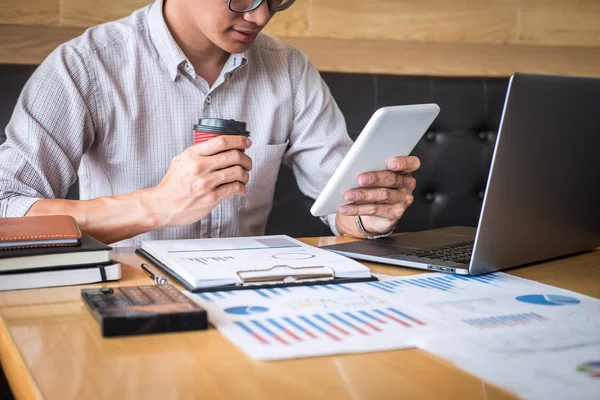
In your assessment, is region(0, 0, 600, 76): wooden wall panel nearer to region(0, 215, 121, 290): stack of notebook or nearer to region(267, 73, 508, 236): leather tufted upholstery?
region(267, 73, 508, 236): leather tufted upholstery

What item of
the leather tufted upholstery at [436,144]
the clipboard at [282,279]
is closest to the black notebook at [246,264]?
the clipboard at [282,279]

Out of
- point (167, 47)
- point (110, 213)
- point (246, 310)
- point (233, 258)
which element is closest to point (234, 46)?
point (167, 47)

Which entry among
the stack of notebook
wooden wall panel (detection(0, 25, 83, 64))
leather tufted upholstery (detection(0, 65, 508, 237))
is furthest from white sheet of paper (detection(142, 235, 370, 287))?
wooden wall panel (detection(0, 25, 83, 64))

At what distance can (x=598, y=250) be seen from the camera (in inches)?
51.7

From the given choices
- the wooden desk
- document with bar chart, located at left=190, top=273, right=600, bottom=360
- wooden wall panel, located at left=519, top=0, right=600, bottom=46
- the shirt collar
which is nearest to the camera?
the wooden desk

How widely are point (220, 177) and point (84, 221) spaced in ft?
0.88

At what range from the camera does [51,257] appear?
916mm

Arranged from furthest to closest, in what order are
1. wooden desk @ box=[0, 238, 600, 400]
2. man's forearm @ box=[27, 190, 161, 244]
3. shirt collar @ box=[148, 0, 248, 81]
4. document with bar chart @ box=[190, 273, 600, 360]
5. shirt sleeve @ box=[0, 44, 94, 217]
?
1. shirt collar @ box=[148, 0, 248, 81]
2. shirt sleeve @ box=[0, 44, 94, 217]
3. man's forearm @ box=[27, 190, 161, 244]
4. document with bar chart @ box=[190, 273, 600, 360]
5. wooden desk @ box=[0, 238, 600, 400]

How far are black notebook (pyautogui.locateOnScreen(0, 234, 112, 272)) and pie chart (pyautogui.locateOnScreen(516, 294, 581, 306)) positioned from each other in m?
0.54

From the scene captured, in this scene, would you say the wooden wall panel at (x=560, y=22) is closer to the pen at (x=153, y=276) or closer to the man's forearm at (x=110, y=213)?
the man's forearm at (x=110, y=213)

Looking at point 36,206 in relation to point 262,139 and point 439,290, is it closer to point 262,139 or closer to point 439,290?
point 262,139

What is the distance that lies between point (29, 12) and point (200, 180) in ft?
3.41

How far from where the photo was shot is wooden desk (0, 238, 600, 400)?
1.88ft

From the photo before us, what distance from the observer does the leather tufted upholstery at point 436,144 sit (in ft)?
6.36
